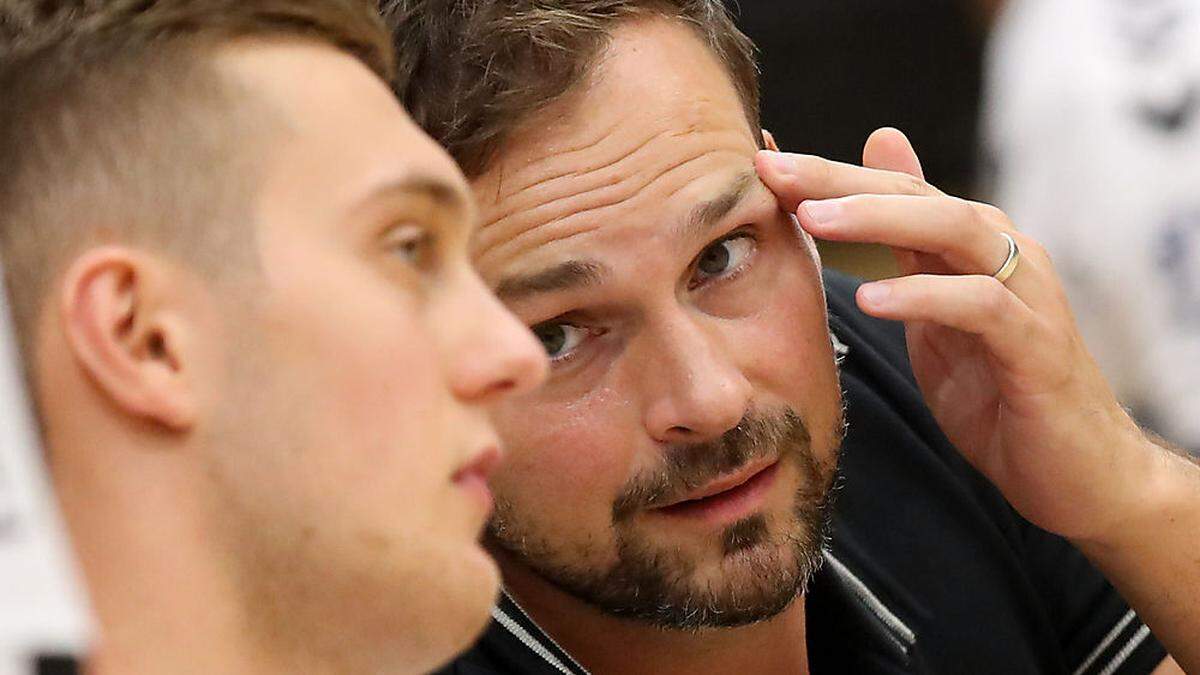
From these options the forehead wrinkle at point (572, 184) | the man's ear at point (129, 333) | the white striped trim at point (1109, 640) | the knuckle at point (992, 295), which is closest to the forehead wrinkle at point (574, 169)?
the forehead wrinkle at point (572, 184)

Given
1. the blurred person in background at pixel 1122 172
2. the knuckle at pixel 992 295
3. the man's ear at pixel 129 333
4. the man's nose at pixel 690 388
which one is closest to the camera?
the man's ear at pixel 129 333

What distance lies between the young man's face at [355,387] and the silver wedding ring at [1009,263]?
0.76 m

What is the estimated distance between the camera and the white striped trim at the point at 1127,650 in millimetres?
2002

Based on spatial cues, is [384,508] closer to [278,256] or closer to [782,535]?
[278,256]

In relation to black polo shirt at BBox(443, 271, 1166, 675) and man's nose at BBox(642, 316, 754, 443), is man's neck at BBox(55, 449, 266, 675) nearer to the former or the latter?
man's nose at BBox(642, 316, 754, 443)

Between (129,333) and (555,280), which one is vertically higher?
(129,333)

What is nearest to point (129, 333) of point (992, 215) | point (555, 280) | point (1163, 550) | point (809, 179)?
point (555, 280)

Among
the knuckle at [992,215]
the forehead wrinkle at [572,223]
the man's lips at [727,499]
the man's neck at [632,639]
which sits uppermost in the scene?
the forehead wrinkle at [572,223]

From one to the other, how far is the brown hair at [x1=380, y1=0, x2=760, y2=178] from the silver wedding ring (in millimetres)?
507

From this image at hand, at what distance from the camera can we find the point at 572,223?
1.63 m

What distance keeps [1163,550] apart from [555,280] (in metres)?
0.78

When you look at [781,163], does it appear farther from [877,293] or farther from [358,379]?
[358,379]

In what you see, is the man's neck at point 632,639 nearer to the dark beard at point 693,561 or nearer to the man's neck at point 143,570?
the dark beard at point 693,561

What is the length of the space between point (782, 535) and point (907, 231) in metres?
0.35
